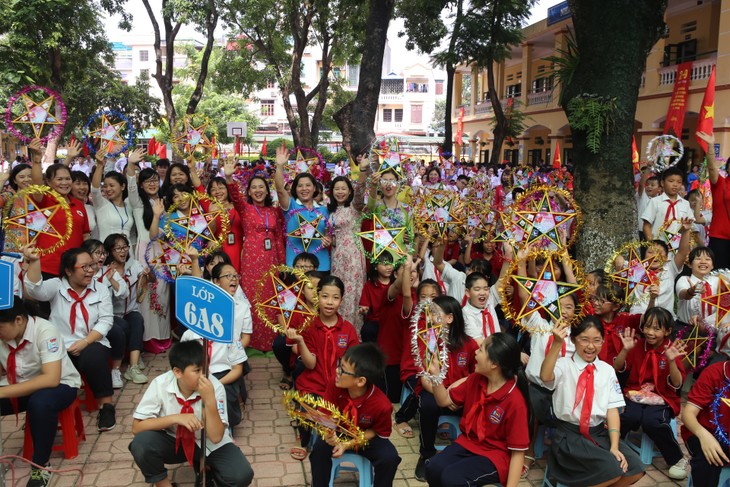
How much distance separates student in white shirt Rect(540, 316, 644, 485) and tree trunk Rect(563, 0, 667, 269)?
6.79 ft

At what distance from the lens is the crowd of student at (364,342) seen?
3307 mm

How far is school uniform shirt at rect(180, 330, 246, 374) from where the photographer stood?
4277 mm

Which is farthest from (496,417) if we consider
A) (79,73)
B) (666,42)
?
(666,42)

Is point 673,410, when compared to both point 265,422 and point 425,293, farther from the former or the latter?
point 265,422

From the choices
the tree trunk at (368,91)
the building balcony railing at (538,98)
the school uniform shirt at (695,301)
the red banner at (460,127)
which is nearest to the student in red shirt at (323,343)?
the school uniform shirt at (695,301)

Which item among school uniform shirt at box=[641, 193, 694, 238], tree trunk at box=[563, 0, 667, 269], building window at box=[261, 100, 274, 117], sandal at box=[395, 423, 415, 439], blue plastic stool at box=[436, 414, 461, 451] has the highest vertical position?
building window at box=[261, 100, 274, 117]

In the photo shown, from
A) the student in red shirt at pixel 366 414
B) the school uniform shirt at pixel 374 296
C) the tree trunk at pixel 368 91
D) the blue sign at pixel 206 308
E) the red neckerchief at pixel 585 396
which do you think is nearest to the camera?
the blue sign at pixel 206 308

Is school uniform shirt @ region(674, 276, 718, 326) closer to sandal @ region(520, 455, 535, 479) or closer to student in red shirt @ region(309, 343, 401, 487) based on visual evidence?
sandal @ region(520, 455, 535, 479)

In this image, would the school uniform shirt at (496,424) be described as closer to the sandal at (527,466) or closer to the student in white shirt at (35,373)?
the sandal at (527,466)

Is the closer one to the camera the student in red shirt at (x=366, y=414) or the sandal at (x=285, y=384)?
the student in red shirt at (x=366, y=414)

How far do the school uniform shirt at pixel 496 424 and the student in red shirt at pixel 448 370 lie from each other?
1.67 feet

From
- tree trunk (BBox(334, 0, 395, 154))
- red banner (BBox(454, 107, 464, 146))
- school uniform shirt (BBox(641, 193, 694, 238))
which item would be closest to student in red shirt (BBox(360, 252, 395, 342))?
tree trunk (BBox(334, 0, 395, 154))

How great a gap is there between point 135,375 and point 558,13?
1953 cm

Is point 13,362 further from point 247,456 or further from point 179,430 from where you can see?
point 247,456
